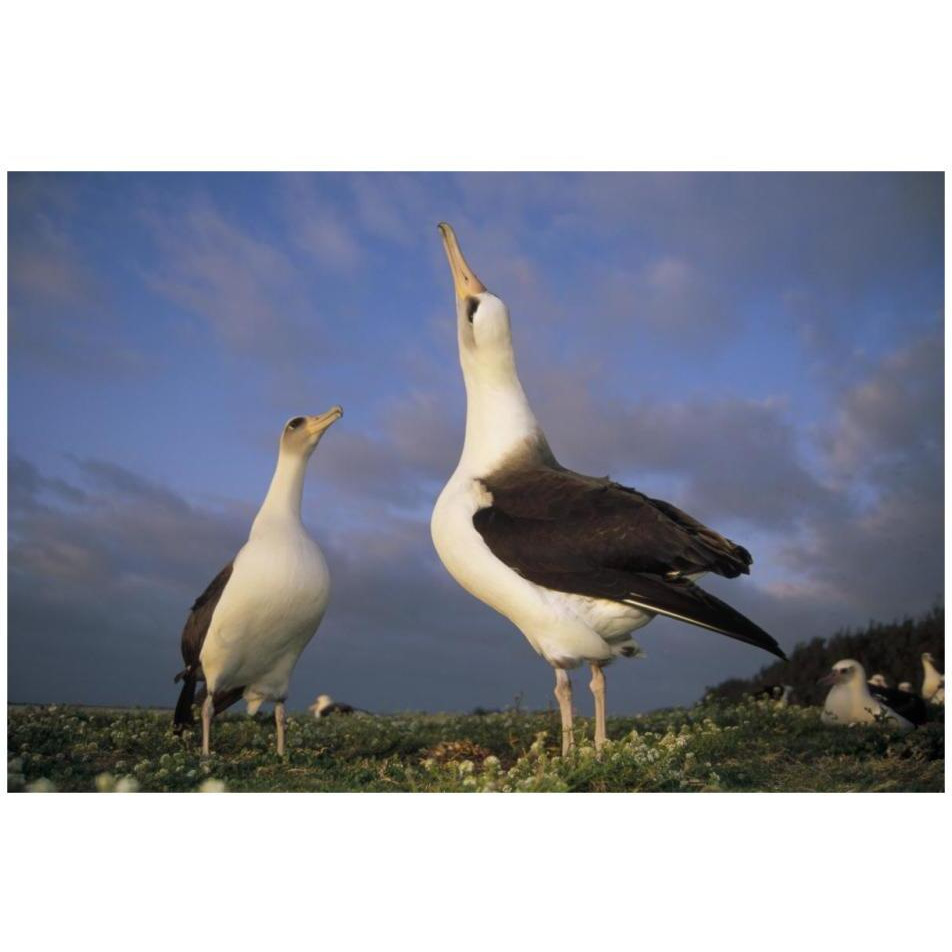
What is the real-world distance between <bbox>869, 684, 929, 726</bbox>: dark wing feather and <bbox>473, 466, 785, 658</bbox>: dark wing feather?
3.46m

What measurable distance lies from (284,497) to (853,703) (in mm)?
4494

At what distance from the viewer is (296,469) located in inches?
274

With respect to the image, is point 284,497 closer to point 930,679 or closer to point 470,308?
point 470,308

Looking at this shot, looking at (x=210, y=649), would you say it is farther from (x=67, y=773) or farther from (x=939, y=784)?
(x=939, y=784)

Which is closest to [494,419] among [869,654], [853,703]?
[853,703]

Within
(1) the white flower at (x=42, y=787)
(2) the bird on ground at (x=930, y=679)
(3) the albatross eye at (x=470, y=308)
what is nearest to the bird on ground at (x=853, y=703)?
(2) the bird on ground at (x=930, y=679)

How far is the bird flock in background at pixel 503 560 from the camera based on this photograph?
5902mm

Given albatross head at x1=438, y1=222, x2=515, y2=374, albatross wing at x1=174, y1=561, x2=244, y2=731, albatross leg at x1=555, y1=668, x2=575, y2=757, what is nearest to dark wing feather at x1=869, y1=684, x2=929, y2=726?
albatross leg at x1=555, y1=668, x2=575, y2=757

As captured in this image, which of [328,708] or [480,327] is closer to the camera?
[480,327]

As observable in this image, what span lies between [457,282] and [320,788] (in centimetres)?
310

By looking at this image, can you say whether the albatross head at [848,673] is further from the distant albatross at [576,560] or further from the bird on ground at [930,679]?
the distant albatross at [576,560]

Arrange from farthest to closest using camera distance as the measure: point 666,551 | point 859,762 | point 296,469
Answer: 1. point 296,469
2. point 859,762
3. point 666,551

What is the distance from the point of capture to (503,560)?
6.04 meters
